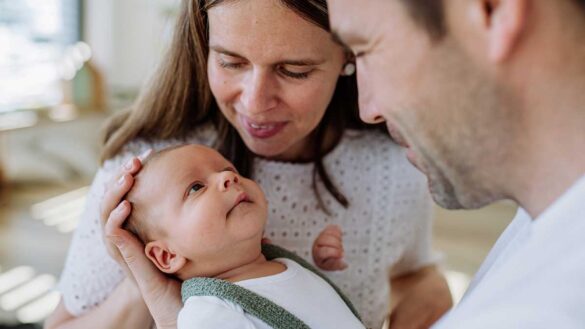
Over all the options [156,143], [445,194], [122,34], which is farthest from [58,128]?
[445,194]

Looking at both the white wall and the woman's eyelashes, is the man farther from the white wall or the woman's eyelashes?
the white wall

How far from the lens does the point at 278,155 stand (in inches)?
56.2

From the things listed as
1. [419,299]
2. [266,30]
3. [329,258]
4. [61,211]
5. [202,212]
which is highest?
[266,30]

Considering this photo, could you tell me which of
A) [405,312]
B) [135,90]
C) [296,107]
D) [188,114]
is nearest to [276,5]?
[296,107]

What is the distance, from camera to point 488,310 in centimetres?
70

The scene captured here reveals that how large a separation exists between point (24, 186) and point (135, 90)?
5.64 feet

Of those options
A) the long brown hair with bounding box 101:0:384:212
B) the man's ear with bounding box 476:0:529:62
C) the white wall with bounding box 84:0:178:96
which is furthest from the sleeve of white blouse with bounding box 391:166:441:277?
the white wall with bounding box 84:0:178:96

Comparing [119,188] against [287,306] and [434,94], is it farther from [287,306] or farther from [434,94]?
[434,94]

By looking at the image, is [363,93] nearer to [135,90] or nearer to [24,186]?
[24,186]

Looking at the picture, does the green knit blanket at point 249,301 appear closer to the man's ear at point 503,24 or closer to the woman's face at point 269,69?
the woman's face at point 269,69

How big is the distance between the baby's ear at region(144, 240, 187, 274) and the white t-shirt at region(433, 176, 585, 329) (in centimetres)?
52

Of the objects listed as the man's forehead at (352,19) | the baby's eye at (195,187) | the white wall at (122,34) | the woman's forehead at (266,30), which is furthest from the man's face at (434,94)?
the white wall at (122,34)

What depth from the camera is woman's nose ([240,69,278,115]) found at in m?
1.13

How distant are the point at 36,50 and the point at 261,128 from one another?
177 inches
